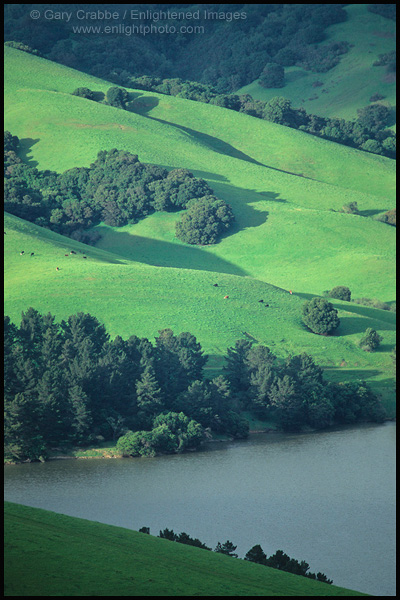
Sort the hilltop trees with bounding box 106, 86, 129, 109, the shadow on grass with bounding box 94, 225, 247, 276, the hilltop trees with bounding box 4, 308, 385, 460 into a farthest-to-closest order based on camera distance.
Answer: the hilltop trees with bounding box 106, 86, 129, 109, the shadow on grass with bounding box 94, 225, 247, 276, the hilltop trees with bounding box 4, 308, 385, 460

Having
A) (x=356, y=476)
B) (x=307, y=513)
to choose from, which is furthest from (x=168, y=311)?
(x=307, y=513)

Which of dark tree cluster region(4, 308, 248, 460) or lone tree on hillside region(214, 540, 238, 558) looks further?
dark tree cluster region(4, 308, 248, 460)

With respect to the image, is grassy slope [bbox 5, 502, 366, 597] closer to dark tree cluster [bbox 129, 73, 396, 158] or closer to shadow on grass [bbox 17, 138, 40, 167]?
shadow on grass [bbox 17, 138, 40, 167]

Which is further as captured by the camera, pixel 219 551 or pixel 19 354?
pixel 19 354

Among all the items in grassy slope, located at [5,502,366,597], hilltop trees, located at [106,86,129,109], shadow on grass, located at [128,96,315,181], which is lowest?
grassy slope, located at [5,502,366,597]

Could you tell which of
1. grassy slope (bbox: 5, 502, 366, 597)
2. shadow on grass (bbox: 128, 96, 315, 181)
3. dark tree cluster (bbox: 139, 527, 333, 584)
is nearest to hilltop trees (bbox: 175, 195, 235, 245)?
shadow on grass (bbox: 128, 96, 315, 181)

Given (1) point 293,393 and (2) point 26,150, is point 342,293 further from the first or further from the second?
(2) point 26,150

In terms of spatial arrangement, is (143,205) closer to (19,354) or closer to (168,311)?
(168,311)

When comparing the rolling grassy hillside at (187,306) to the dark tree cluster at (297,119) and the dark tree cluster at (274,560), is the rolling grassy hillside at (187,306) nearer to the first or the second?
the dark tree cluster at (274,560)
